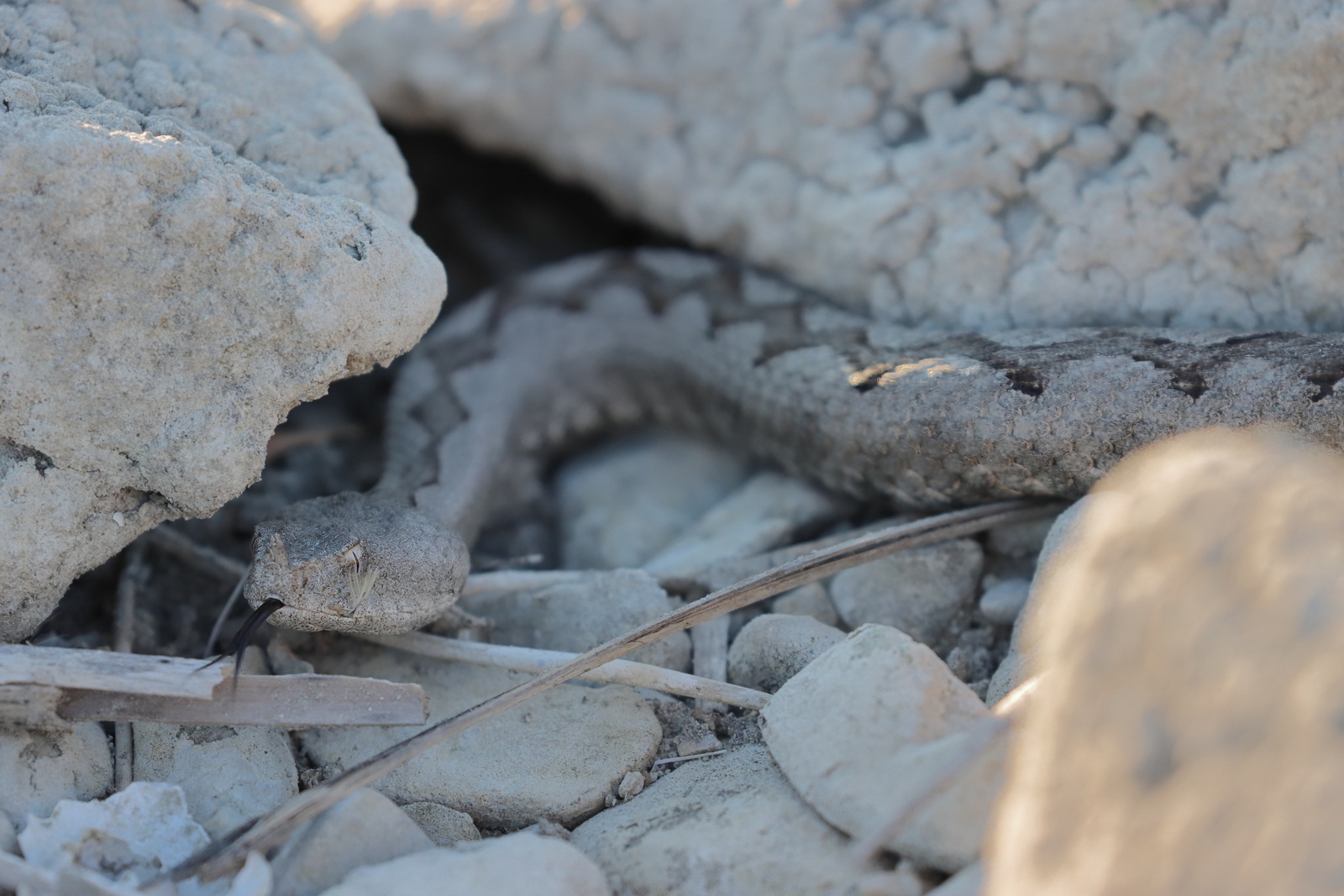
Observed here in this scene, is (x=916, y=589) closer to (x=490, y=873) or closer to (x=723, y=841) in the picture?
(x=723, y=841)

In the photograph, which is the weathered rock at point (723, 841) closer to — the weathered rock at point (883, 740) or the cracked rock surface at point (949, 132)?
the weathered rock at point (883, 740)

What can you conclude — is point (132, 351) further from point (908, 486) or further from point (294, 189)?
point (908, 486)

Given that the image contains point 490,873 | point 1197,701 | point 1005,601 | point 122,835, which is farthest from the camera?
point 1005,601

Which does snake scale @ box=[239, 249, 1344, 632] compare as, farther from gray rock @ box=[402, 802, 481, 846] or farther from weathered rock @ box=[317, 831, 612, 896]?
weathered rock @ box=[317, 831, 612, 896]

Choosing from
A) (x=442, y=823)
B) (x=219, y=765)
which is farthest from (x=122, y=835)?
(x=442, y=823)

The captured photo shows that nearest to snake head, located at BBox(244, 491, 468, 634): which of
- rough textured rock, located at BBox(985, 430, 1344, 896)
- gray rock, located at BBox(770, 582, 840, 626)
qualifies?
gray rock, located at BBox(770, 582, 840, 626)

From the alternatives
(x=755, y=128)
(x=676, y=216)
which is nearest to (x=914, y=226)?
(x=755, y=128)
